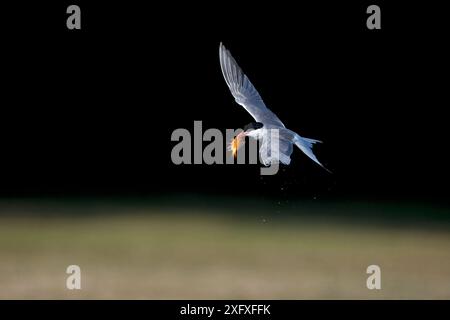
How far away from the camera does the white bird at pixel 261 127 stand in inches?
195

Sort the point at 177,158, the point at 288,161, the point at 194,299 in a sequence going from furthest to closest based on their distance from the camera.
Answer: the point at 177,158, the point at 194,299, the point at 288,161

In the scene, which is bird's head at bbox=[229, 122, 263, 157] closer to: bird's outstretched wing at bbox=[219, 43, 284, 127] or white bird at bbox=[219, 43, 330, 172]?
white bird at bbox=[219, 43, 330, 172]

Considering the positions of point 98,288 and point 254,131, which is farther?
point 98,288

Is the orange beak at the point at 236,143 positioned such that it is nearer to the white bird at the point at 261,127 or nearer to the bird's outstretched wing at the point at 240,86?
the white bird at the point at 261,127

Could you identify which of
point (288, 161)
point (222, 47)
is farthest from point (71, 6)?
point (288, 161)

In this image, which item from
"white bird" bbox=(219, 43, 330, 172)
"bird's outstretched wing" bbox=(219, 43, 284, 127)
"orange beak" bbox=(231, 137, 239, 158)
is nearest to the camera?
"white bird" bbox=(219, 43, 330, 172)

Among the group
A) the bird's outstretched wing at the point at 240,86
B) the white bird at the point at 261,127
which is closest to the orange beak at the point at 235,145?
the white bird at the point at 261,127

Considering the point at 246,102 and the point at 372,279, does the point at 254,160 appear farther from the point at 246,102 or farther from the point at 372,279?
the point at 372,279

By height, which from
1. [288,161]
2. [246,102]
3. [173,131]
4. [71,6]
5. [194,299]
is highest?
[71,6]

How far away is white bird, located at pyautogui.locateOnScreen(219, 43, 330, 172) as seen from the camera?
16.3 ft

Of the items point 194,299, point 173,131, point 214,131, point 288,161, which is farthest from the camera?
point 173,131

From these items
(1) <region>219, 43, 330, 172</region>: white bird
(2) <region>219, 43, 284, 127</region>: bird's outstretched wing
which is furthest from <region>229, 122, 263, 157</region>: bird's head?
(2) <region>219, 43, 284, 127</region>: bird's outstretched wing

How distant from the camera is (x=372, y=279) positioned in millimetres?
5922

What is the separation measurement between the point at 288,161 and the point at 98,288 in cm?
178
